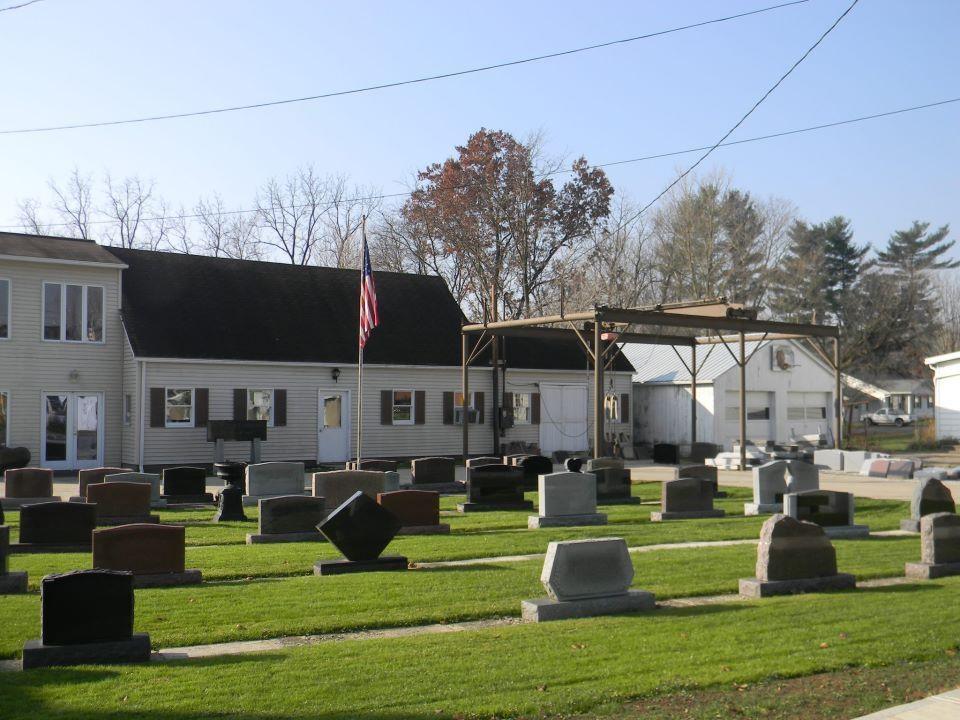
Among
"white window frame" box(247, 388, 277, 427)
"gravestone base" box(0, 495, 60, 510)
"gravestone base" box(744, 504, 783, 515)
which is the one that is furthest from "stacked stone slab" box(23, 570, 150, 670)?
"white window frame" box(247, 388, 277, 427)

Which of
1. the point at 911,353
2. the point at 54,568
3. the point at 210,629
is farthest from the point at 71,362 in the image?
the point at 911,353

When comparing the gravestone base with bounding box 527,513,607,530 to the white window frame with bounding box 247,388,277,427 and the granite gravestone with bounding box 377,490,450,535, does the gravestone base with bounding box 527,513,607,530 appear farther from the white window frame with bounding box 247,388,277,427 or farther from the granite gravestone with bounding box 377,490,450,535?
the white window frame with bounding box 247,388,277,427

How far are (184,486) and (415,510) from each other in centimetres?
701

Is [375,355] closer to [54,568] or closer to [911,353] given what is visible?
[54,568]

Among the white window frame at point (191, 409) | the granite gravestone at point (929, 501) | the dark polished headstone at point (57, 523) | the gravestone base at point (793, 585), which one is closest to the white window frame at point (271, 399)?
the white window frame at point (191, 409)

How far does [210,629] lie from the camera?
9.45 metres

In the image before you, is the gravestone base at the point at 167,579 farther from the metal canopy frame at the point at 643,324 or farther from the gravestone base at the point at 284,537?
the metal canopy frame at the point at 643,324

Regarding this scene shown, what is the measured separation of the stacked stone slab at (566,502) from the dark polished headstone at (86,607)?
10.1 meters

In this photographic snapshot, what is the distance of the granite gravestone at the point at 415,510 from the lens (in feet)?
53.5

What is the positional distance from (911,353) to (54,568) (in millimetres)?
65678

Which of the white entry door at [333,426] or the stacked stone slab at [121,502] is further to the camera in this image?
the white entry door at [333,426]

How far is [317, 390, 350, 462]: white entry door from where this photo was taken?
32.4m

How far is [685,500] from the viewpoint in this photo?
1934 centimetres

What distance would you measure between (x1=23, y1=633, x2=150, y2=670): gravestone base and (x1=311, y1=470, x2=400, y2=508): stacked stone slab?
1006 centimetres
